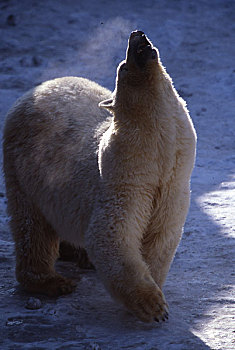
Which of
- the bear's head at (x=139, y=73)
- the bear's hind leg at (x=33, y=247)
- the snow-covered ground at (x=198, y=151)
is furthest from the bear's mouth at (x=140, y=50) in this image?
the snow-covered ground at (x=198, y=151)

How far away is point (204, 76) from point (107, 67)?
145cm

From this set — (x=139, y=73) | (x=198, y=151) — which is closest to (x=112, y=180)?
(x=139, y=73)

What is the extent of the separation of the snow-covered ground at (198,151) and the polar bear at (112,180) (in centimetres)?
20

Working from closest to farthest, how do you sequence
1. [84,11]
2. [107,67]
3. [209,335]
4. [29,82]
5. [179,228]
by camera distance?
1. [209,335]
2. [179,228]
3. [29,82]
4. [107,67]
5. [84,11]

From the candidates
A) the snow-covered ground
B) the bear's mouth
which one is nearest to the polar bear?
the bear's mouth

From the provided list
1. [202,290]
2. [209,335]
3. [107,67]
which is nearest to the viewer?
[209,335]

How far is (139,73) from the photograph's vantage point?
3209 millimetres

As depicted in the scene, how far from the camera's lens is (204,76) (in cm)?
866

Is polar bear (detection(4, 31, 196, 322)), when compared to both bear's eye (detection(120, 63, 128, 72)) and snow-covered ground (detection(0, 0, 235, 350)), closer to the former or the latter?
bear's eye (detection(120, 63, 128, 72))

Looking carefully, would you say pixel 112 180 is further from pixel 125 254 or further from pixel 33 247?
pixel 33 247

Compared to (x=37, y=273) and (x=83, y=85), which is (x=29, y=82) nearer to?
(x=83, y=85)

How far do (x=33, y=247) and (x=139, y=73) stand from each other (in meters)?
1.40

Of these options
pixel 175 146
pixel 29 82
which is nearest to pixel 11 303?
pixel 175 146

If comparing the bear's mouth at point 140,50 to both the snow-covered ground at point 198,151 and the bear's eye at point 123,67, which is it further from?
the snow-covered ground at point 198,151
